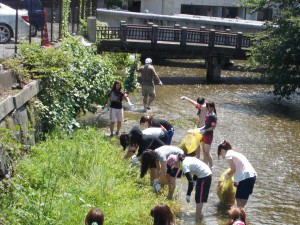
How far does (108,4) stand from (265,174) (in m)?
34.9

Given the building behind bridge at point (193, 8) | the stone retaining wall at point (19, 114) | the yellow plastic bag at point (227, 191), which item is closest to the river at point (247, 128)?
the yellow plastic bag at point (227, 191)

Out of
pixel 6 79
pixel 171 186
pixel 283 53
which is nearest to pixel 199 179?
pixel 171 186

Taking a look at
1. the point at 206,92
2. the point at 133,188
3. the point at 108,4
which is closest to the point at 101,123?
the point at 133,188

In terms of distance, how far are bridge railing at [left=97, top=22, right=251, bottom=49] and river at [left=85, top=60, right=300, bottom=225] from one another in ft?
5.89

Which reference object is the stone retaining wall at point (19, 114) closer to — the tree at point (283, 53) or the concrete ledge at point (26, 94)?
the concrete ledge at point (26, 94)

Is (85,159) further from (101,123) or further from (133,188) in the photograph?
(101,123)

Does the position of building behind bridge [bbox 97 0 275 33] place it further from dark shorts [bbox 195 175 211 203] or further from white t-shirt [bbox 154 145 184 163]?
dark shorts [bbox 195 175 211 203]

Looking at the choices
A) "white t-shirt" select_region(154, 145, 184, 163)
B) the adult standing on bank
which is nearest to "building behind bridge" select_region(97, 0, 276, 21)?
the adult standing on bank

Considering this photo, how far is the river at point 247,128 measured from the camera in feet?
41.4

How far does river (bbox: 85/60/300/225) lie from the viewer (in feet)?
41.4

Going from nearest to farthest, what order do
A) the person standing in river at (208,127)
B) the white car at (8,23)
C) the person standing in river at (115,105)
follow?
1. the person standing in river at (208,127)
2. the person standing in river at (115,105)
3. the white car at (8,23)

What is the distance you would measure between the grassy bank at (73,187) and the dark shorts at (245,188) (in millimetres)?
1265

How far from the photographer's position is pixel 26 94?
13211 millimetres

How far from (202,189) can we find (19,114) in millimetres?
3829
